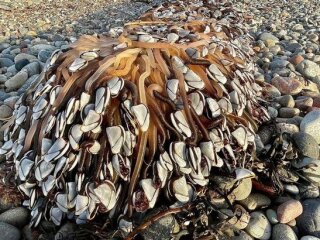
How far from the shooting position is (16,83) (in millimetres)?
2904

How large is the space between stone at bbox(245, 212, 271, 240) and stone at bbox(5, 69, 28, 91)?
187 centimetres

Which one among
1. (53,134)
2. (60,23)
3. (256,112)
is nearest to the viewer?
(53,134)

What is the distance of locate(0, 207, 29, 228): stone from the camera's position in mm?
1824

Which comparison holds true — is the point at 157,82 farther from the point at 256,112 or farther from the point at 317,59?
the point at 317,59

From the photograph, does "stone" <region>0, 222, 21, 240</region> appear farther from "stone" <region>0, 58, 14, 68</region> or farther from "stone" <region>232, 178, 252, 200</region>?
"stone" <region>0, 58, 14, 68</region>

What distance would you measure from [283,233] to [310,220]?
0.14 m

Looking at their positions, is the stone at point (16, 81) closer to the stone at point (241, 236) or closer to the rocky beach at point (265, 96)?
the rocky beach at point (265, 96)

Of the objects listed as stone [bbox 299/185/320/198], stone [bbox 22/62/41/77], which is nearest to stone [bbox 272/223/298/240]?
stone [bbox 299/185/320/198]

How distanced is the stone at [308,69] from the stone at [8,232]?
2.33 m

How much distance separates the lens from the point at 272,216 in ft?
5.94

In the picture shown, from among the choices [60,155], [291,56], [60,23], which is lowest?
[60,23]

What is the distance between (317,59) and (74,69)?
2403 mm

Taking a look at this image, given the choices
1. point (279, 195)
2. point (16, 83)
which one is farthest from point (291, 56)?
point (16, 83)

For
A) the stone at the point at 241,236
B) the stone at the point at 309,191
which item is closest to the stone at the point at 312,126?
the stone at the point at 309,191
